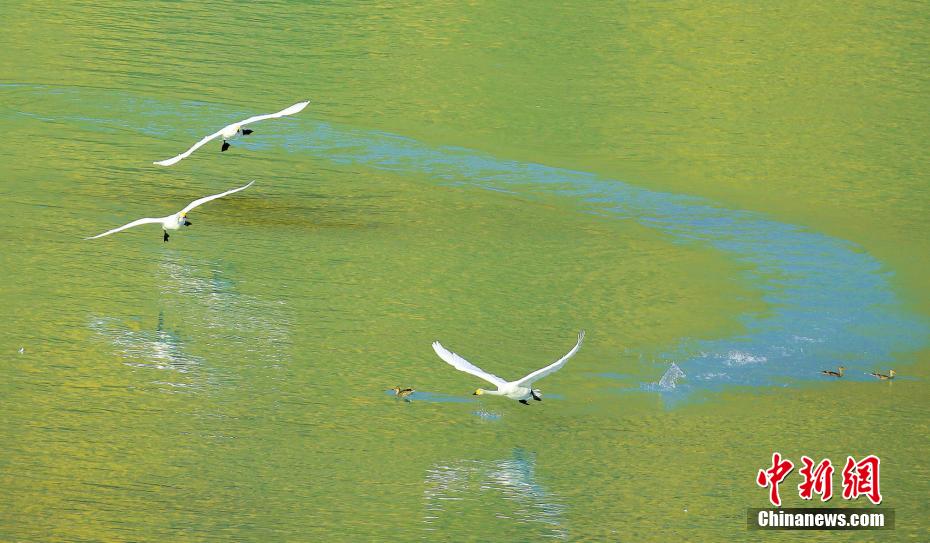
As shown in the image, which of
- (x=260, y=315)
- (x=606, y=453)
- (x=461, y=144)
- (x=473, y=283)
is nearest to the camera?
(x=606, y=453)

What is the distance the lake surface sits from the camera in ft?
38.5

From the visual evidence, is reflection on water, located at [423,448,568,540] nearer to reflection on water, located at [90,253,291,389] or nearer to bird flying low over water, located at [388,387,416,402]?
bird flying low over water, located at [388,387,416,402]

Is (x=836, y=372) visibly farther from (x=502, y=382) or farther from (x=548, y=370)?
(x=548, y=370)

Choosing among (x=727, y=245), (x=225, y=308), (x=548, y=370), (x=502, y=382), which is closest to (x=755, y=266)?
(x=727, y=245)

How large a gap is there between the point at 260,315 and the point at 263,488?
12.9 ft

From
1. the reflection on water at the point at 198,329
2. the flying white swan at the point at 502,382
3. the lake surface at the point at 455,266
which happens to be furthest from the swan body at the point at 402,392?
the reflection on water at the point at 198,329

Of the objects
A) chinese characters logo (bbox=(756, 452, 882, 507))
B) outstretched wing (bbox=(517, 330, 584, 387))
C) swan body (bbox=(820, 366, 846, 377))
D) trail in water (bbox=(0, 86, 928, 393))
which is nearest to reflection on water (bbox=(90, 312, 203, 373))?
outstretched wing (bbox=(517, 330, 584, 387))

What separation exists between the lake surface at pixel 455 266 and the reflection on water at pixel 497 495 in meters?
0.03

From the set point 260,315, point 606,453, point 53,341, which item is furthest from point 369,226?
point 606,453

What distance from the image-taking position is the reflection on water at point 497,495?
439 inches

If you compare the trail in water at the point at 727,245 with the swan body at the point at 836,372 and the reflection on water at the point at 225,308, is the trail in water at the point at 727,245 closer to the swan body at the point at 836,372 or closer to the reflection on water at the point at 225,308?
the swan body at the point at 836,372

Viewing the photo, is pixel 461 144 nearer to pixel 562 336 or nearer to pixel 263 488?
pixel 562 336

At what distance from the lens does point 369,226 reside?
1806cm

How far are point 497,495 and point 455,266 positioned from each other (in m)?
5.61
